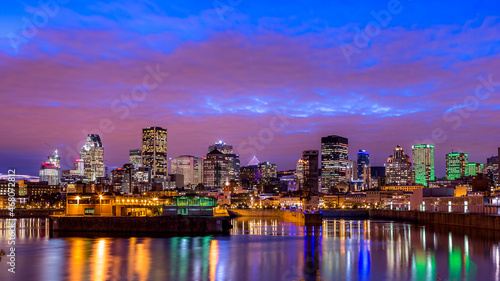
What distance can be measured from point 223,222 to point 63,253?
164ft

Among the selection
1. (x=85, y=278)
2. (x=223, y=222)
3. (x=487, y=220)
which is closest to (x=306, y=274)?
(x=85, y=278)

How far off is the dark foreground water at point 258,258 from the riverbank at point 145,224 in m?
17.9

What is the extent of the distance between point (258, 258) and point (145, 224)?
56.2 meters

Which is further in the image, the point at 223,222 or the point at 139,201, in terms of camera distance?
the point at 139,201

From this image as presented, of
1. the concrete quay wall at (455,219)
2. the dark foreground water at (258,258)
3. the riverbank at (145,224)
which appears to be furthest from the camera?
the riverbank at (145,224)

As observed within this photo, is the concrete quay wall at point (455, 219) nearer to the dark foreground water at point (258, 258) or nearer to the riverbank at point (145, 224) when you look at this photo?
the dark foreground water at point (258, 258)

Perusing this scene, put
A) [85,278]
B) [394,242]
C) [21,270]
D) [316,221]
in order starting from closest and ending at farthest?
[85,278] < [21,270] < [394,242] < [316,221]

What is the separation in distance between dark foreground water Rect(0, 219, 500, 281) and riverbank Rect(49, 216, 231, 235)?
17.9m

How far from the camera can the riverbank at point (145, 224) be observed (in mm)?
121250

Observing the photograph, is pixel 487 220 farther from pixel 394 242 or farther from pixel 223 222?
pixel 223 222

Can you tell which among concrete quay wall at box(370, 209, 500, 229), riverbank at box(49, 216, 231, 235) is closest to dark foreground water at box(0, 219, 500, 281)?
concrete quay wall at box(370, 209, 500, 229)

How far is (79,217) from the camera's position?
12738cm

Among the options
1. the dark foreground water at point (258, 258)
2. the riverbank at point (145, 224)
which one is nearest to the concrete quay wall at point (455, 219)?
the dark foreground water at point (258, 258)

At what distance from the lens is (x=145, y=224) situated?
124 meters
